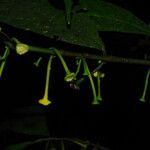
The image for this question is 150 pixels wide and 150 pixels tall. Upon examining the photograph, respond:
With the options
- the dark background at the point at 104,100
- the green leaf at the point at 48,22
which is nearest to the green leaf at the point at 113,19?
the green leaf at the point at 48,22

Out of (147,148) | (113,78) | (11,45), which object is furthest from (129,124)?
(11,45)

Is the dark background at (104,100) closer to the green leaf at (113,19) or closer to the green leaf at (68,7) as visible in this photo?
the green leaf at (113,19)

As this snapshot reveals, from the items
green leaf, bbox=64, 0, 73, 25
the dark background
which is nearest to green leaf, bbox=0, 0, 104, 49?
green leaf, bbox=64, 0, 73, 25

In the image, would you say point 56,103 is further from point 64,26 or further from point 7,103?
point 64,26

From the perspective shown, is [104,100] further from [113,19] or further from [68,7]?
[68,7]

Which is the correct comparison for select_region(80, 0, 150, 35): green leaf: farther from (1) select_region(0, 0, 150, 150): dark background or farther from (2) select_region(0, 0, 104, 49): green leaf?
(1) select_region(0, 0, 150, 150): dark background

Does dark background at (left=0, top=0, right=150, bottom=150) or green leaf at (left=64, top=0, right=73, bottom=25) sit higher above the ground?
→ green leaf at (left=64, top=0, right=73, bottom=25)
